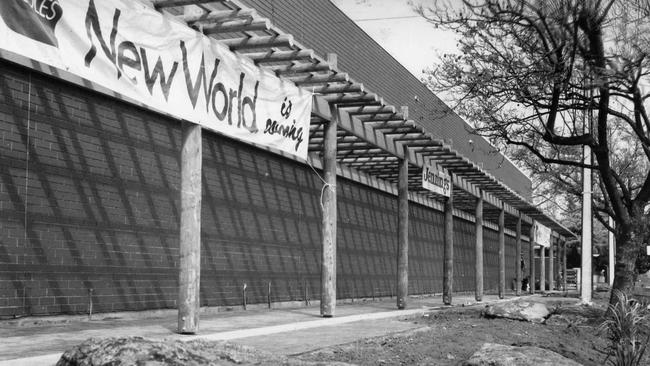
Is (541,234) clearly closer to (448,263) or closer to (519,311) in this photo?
(448,263)

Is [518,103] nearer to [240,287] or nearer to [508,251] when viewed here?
[240,287]

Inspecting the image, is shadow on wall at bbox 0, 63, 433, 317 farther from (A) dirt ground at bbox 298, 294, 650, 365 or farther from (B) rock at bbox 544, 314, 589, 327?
(B) rock at bbox 544, 314, 589, 327

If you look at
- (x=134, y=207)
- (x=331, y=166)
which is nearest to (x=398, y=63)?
(x=331, y=166)

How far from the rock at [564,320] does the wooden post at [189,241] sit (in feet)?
24.6

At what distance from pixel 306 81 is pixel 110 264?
14.7 feet

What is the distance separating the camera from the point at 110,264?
37.1ft

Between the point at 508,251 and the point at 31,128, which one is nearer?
the point at 31,128

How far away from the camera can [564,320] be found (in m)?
14.6

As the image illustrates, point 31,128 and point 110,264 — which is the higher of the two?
point 31,128

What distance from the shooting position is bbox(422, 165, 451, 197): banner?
18.9 meters

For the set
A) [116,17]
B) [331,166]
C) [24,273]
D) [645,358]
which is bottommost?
[645,358]

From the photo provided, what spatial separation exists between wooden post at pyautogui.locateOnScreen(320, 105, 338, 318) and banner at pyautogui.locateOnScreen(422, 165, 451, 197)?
539 cm

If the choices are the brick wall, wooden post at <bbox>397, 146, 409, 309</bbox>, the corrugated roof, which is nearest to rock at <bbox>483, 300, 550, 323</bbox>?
wooden post at <bbox>397, 146, 409, 309</bbox>

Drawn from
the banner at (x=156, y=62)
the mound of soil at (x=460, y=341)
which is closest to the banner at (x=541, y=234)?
the mound of soil at (x=460, y=341)
